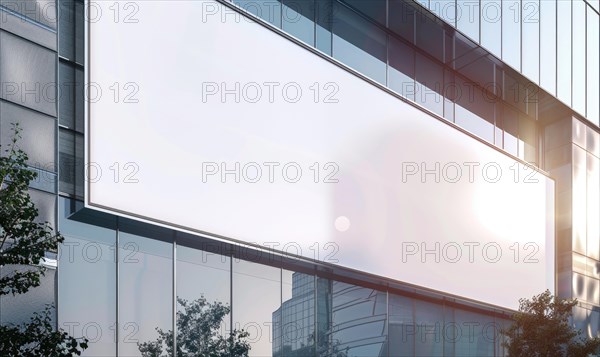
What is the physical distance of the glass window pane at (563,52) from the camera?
36.8 meters

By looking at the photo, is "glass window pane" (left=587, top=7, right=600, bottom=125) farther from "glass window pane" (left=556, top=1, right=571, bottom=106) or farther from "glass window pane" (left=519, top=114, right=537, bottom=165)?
"glass window pane" (left=519, top=114, right=537, bottom=165)

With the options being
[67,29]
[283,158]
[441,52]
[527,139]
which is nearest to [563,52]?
[527,139]

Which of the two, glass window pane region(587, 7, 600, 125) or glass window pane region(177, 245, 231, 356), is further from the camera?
glass window pane region(587, 7, 600, 125)

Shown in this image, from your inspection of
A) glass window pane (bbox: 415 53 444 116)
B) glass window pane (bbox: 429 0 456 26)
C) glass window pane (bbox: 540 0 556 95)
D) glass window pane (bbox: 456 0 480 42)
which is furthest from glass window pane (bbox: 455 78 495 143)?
glass window pane (bbox: 429 0 456 26)

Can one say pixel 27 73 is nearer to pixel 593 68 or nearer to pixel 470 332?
pixel 470 332

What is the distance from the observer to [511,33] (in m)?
34.1

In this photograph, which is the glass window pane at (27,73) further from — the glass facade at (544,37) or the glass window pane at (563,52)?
the glass window pane at (563,52)

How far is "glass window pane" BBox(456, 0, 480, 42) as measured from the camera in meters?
31.5

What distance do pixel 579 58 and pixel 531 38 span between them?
433 centimetres

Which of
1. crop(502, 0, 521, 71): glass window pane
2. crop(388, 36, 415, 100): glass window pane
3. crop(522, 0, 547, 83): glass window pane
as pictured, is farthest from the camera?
crop(522, 0, 547, 83): glass window pane

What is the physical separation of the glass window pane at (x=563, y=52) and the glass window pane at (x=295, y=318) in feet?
59.3

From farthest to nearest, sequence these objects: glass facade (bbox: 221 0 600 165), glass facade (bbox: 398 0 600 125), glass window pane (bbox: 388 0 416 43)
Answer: glass facade (bbox: 398 0 600 125) < glass window pane (bbox: 388 0 416 43) < glass facade (bbox: 221 0 600 165)

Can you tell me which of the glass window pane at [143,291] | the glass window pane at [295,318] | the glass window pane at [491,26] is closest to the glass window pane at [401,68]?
the glass window pane at [491,26]

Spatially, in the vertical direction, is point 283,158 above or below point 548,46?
below
